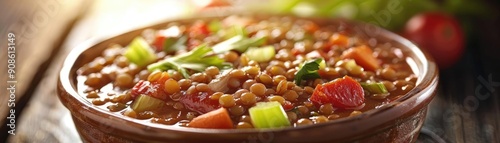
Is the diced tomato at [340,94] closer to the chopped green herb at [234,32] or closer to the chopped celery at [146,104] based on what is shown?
the chopped celery at [146,104]

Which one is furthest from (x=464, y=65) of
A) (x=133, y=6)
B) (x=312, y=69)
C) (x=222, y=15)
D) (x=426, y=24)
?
(x=133, y=6)

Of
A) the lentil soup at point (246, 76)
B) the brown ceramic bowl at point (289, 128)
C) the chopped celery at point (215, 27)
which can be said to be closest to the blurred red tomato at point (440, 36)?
the lentil soup at point (246, 76)

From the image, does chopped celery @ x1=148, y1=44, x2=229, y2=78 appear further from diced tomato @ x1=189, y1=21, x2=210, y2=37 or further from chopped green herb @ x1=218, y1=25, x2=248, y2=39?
diced tomato @ x1=189, y1=21, x2=210, y2=37

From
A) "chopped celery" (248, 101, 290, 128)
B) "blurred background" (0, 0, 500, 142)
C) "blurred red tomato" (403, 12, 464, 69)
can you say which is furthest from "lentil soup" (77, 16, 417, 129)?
"blurred red tomato" (403, 12, 464, 69)

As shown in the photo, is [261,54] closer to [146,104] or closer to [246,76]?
[246,76]

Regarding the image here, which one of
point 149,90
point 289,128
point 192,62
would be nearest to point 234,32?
point 192,62

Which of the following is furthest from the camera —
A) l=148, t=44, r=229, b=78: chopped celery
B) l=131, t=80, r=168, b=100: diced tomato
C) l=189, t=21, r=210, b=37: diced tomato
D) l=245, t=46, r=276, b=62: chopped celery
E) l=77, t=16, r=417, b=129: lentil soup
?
l=189, t=21, r=210, b=37: diced tomato

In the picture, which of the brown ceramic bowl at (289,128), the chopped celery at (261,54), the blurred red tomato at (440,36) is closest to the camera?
the brown ceramic bowl at (289,128)
